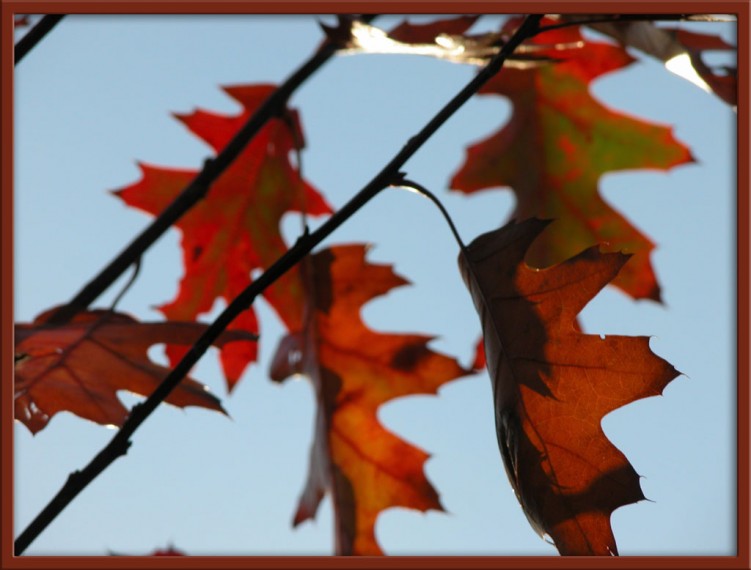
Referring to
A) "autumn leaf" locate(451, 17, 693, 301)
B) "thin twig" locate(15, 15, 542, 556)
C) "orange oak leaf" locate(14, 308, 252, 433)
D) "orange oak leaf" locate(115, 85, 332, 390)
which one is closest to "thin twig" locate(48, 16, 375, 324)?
"orange oak leaf" locate(14, 308, 252, 433)

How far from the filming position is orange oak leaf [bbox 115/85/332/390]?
→ 71.1 inches

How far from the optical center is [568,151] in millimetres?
2131

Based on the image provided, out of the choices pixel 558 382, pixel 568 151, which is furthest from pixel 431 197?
pixel 568 151

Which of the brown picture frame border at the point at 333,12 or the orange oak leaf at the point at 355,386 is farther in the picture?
the orange oak leaf at the point at 355,386

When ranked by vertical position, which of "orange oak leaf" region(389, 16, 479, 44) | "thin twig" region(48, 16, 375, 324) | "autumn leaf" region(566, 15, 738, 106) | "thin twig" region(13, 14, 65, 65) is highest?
"thin twig" region(13, 14, 65, 65)

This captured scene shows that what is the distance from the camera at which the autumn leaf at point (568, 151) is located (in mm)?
2041

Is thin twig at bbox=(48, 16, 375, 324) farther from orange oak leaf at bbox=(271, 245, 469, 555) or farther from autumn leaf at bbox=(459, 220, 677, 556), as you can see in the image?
autumn leaf at bbox=(459, 220, 677, 556)

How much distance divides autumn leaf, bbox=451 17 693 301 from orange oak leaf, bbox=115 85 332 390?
444 millimetres

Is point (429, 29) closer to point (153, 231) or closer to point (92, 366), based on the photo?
point (153, 231)

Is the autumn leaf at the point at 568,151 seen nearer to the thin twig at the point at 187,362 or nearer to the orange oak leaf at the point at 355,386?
the orange oak leaf at the point at 355,386

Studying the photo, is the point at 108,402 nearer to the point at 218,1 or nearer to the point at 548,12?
the point at 218,1

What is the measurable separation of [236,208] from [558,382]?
3.65 feet

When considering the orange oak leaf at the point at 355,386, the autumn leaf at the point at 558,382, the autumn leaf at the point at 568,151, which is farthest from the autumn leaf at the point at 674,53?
the autumn leaf at the point at 568,151

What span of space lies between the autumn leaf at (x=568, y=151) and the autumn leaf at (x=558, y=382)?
1020 mm
